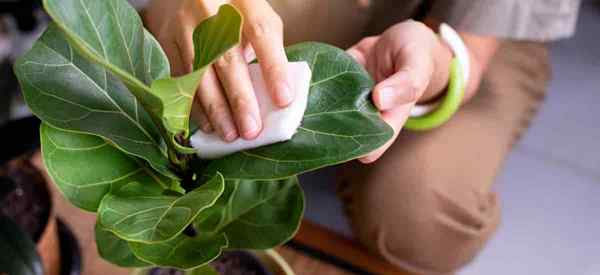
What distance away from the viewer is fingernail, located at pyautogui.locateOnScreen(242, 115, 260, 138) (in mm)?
392

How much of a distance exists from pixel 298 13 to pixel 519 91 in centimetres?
36

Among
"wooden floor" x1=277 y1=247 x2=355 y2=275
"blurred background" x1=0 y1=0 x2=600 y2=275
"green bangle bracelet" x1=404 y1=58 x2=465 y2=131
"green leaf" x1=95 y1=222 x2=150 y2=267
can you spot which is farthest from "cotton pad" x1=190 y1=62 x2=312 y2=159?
"blurred background" x1=0 y1=0 x2=600 y2=275

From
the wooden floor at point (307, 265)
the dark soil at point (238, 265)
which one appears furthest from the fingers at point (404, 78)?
the wooden floor at point (307, 265)

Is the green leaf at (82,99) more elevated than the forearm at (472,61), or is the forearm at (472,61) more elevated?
the green leaf at (82,99)

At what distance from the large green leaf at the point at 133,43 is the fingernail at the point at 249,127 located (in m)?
0.04

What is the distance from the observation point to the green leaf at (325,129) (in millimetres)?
366

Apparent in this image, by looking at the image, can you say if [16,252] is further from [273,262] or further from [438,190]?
[438,190]

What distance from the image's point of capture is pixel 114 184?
40 cm

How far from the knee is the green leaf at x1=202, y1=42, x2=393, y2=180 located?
386 millimetres

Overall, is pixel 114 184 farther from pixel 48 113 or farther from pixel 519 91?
pixel 519 91

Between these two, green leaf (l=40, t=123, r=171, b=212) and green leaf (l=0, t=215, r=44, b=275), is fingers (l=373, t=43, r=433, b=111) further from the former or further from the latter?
green leaf (l=0, t=215, r=44, b=275)

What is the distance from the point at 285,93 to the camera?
15.2 inches

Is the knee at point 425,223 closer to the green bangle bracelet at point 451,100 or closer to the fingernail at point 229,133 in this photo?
the green bangle bracelet at point 451,100

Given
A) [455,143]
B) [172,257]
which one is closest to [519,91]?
[455,143]
